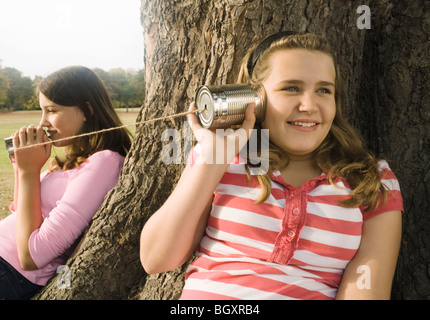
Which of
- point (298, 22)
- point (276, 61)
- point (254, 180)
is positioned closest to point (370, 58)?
point (298, 22)

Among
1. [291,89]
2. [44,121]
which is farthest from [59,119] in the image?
[291,89]

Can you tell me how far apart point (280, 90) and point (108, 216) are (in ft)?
4.16

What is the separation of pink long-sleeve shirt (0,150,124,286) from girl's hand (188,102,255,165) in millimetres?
946

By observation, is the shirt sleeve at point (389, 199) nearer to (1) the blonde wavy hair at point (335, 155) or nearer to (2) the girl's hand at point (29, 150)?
(1) the blonde wavy hair at point (335, 155)

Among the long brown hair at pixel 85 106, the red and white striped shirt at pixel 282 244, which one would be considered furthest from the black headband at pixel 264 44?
the long brown hair at pixel 85 106

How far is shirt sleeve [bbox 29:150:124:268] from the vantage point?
7.11 ft

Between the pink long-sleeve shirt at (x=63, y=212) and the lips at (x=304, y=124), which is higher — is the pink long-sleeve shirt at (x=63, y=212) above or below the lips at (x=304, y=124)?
below

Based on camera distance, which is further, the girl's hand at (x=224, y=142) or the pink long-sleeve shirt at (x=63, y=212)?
the pink long-sleeve shirt at (x=63, y=212)

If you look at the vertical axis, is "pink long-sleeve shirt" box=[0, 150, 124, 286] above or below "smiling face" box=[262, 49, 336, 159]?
below

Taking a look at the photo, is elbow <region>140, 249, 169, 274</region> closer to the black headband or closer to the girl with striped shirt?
the girl with striped shirt

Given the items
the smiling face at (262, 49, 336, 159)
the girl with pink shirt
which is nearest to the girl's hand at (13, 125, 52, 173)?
the girl with pink shirt


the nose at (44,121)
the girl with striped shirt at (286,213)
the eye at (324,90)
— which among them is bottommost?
the girl with striped shirt at (286,213)

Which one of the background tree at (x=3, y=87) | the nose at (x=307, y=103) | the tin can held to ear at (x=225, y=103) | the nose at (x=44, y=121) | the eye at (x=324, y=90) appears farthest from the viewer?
the background tree at (x=3, y=87)

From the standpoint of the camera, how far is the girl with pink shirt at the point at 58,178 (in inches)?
86.6
